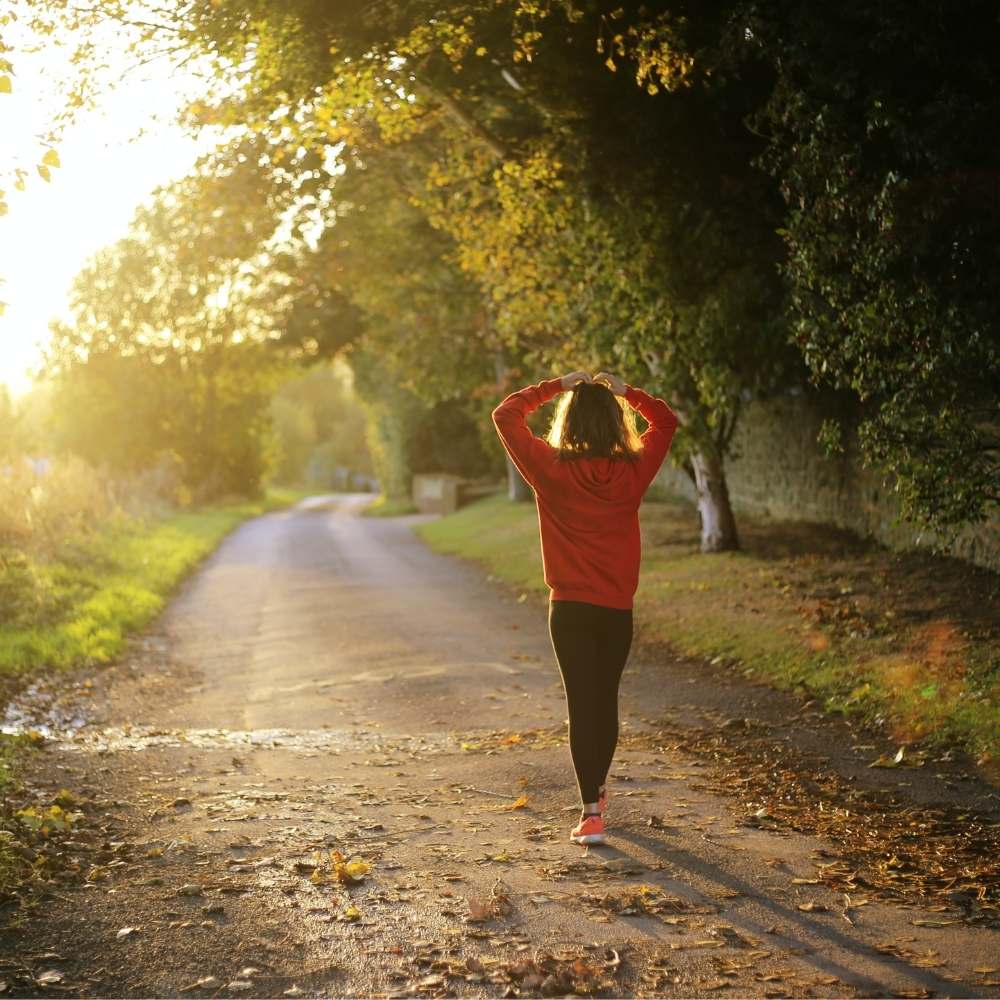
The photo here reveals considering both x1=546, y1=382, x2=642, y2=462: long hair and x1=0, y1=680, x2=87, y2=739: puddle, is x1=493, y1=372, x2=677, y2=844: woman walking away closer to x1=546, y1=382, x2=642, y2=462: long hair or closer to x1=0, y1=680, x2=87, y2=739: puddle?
x1=546, y1=382, x2=642, y2=462: long hair

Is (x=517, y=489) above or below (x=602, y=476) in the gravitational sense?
below

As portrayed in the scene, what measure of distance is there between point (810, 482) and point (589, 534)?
47.6 feet

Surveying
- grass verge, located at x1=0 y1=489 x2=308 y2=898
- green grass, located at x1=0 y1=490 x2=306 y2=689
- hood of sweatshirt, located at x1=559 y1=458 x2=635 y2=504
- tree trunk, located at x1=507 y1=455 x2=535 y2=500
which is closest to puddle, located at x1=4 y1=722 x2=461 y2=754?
grass verge, located at x1=0 y1=489 x2=308 y2=898

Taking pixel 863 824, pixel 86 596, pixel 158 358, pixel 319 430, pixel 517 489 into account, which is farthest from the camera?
pixel 319 430

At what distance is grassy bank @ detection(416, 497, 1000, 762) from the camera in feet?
32.0

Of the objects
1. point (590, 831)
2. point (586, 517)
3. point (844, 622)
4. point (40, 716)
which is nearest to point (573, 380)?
point (586, 517)

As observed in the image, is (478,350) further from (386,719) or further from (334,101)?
(386,719)

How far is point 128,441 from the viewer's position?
154 feet

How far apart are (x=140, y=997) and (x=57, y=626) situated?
34.2 ft

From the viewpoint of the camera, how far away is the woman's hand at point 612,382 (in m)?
6.57

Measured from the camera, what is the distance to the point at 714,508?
19.7 meters

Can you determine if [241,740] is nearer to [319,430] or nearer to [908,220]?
[908,220]

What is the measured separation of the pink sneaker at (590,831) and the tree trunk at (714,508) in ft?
43.0

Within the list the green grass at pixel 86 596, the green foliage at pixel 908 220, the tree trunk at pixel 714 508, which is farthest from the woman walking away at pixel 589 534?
the tree trunk at pixel 714 508
